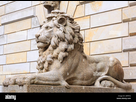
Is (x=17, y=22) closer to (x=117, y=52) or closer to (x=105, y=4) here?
(x=105, y=4)

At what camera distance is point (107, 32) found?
8.43 m

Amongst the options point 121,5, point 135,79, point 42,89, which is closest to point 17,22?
point 121,5

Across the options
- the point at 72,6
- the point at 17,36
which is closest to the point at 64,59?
the point at 72,6

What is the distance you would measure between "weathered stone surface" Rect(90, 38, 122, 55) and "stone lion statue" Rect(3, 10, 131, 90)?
7.31ft

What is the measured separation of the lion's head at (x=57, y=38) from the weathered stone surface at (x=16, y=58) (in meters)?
5.83

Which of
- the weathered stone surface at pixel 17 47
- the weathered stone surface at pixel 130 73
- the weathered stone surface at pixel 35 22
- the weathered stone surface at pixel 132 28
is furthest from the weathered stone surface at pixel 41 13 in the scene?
the weathered stone surface at pixel 130 73

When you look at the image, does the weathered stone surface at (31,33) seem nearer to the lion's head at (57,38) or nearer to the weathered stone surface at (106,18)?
the weathered stone surface at (106,18)

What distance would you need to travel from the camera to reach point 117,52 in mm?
8117

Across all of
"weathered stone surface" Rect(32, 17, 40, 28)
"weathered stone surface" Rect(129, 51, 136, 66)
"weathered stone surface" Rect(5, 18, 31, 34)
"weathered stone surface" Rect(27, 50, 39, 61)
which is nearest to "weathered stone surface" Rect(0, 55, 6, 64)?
"weathered stone surface" Rect(5, 18, 31, 34)

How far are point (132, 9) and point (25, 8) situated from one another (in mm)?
5570

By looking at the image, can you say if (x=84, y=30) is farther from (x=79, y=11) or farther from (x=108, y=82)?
(x=108, y=82)

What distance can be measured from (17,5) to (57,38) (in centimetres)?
739

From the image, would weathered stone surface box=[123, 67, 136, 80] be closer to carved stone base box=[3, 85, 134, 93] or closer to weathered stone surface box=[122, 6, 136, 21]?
weathered stone surface box=[122, 6, 136, 21]

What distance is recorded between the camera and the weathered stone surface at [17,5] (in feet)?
38.8
